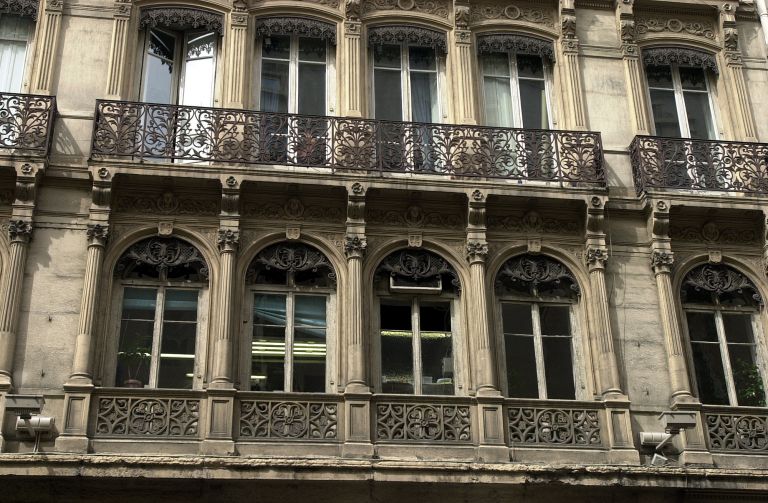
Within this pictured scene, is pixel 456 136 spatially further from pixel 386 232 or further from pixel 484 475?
pixel 484 475

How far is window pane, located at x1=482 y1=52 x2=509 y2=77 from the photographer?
1617 centimetres

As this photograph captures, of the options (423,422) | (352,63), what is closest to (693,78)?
(352,63)

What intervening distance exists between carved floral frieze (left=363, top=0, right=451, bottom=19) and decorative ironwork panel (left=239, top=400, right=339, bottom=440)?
6.58m

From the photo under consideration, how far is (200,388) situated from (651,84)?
28.5ft

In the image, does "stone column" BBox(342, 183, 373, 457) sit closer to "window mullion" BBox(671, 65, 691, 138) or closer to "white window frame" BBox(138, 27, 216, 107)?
"white window frame" BBox(138, 27, 216, 107)

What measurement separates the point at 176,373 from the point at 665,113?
861 centimetres

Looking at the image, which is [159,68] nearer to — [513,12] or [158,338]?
[158,338]

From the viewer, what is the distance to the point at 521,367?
1379 centimetres

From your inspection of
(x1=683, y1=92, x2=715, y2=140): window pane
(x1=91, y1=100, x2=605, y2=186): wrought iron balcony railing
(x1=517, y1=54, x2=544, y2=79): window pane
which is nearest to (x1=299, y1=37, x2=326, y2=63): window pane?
(x1=91, y1=100, x2=605, y2=186): wrought iron balcony railing

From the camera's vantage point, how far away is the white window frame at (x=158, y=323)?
13016 millimetres

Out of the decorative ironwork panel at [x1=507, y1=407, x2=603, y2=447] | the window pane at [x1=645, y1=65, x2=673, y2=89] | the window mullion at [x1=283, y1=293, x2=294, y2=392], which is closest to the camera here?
the decorative ironwork panel at [x1=507, y1=407, x2=603, y2=447]

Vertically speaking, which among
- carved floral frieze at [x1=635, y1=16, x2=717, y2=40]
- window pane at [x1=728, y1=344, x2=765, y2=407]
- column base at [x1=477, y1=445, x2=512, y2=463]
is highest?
carved floral frieze at [x1=635, y1=16, x2=717, y2=40]

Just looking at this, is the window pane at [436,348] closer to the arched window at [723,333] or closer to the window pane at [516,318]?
the window pane at [516,318]

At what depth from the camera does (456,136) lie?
14.8 metres
